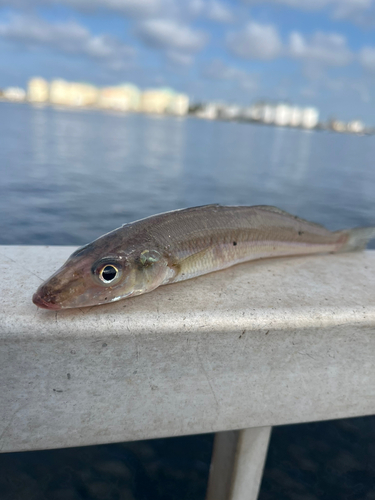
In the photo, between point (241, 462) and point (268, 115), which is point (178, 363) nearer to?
point (241, 462)

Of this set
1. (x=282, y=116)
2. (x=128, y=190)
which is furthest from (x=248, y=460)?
(x=282, y=116)

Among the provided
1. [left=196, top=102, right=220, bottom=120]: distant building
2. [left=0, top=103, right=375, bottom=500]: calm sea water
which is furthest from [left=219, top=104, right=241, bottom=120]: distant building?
[left=0, top=103, right=375, bottom=500]: calm sea water

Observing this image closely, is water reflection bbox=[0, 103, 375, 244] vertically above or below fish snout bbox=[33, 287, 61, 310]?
below

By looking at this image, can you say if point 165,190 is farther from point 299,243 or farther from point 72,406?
point 72,406

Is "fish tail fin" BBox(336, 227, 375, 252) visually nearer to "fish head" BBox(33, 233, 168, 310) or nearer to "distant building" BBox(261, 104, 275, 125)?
"fish head" BBox(33, 233, 168, 310)

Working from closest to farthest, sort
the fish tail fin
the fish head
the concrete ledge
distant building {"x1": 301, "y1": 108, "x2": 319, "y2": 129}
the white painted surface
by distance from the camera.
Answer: the concrete ledge, the fish head, the white painted surface, the fish tail fin, distant building {"x1": 301, "y1": 108, "x2": 319, "y2": 129}

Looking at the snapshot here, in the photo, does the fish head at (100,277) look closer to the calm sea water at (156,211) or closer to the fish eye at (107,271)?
the fish eye at (107,271)
